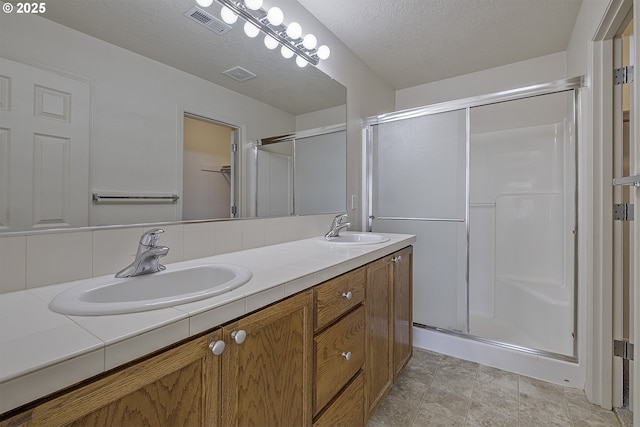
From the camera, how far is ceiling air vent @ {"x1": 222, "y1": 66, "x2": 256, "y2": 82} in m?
1.40

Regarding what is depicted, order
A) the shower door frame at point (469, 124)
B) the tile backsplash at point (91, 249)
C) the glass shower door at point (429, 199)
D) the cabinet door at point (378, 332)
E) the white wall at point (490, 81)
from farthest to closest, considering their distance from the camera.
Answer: the white wall at point (490, 81) → the glass shower door at point (429, 199) → the shower door frame at point (469, 124) → the cabinet door at point (378, 332) → the tile backsplash at point (91, 249)

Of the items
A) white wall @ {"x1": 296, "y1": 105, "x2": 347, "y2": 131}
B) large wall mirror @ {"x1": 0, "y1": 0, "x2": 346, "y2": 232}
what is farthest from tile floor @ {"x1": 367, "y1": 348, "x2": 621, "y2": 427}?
white wall @ {"x1": 296, "y1": 105, "x2": 347, "y2": 131}

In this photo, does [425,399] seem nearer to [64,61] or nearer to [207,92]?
[207,92]

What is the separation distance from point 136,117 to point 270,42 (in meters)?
0.91

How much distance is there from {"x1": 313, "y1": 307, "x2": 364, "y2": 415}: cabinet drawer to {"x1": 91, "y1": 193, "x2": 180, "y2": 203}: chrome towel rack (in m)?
0.76

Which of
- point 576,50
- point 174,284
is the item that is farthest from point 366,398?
point 576,50

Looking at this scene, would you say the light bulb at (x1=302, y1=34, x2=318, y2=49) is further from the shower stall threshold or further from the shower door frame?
the shower stall threshold

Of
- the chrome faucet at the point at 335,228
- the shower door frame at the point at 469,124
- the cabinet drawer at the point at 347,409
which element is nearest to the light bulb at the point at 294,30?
the shower door frame at the point at 469,124

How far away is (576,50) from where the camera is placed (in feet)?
6.36

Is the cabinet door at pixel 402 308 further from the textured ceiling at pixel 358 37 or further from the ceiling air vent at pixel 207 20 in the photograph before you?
the ceiling air vent at pixel 207 20

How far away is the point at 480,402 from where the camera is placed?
1.58m

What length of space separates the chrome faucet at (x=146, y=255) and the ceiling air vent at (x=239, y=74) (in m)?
0.88

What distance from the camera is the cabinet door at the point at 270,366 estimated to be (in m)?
0.70

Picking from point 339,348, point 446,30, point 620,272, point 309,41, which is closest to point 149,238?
point 339,348
